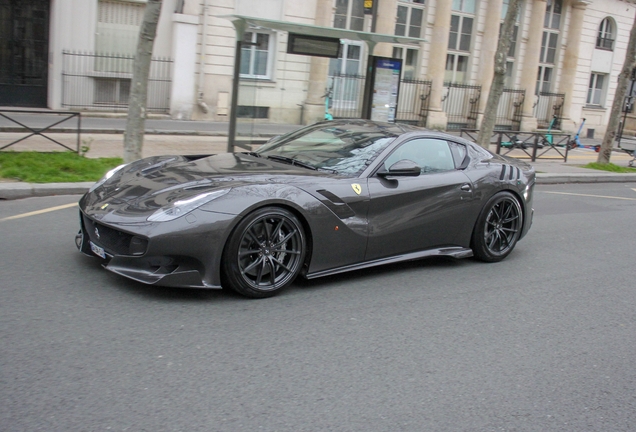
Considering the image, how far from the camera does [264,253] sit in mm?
5371

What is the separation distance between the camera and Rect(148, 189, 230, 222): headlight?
504cm

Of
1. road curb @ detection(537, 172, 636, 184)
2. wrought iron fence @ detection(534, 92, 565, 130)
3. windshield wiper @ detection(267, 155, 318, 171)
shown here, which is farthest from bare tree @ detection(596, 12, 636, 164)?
windshield wiper @ detection(267, 155, 318, 171)

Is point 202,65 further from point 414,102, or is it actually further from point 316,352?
point 316,352

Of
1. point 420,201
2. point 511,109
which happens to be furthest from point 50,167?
point 511,109

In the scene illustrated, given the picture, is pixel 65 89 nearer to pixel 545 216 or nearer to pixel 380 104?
pixel 380 104

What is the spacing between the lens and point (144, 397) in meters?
3.67

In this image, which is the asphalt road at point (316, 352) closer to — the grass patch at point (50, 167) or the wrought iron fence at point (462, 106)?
the grass patch at point (50, 167)

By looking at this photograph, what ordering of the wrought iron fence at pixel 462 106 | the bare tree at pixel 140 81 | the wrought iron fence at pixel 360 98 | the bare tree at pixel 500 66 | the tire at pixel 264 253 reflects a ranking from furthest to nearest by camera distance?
1. the wrought iron fence at pixel 462 106
2. the wrought iron fence at pixel 360 98
3. the bare tree at pixel 500 66
4. the bare tree at pixel 140 81
5. the tire at pixel 264 253

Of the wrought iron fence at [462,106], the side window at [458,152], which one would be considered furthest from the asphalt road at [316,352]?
the wrought iron fence at [462,106]

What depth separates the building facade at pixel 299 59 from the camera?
62.2 ft

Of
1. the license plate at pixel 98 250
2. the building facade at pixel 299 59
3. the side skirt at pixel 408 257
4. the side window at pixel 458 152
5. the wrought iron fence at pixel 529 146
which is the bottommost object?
the side skirt at pixel 408 257

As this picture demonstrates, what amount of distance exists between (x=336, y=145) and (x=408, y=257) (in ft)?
4.37

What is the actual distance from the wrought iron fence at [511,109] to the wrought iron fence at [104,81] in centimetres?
1675

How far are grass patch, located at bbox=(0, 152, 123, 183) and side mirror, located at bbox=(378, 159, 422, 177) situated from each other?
5635 millimetres
